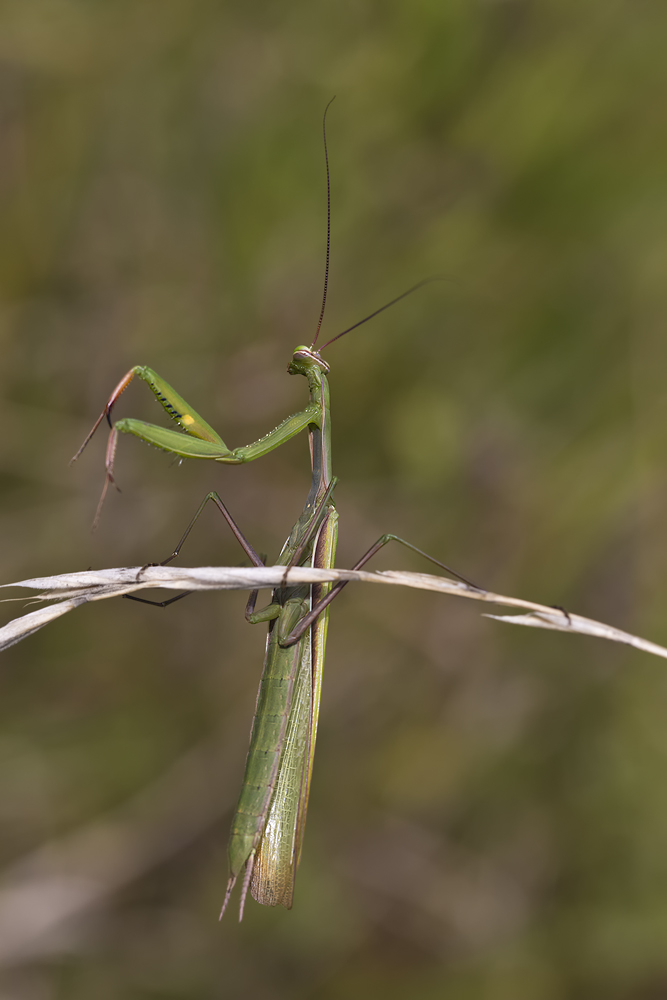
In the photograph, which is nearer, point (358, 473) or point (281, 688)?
point (281, 688)

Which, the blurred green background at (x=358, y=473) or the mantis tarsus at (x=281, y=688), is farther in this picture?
the blurred green background at (x=358, y=473)

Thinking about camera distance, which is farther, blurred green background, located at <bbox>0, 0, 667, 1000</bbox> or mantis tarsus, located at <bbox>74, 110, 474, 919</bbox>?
blurred green background, located at <bbox>0, 0, 667, 1000</bbox>

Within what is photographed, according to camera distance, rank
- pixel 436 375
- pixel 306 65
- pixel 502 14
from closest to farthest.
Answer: pixel 502 14
pixel 306 65
pixel 436 375

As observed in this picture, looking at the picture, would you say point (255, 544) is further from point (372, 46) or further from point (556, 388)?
point (372, 46)

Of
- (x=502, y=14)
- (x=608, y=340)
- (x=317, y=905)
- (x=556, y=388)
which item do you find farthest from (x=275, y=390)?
(x=317, y=905)
